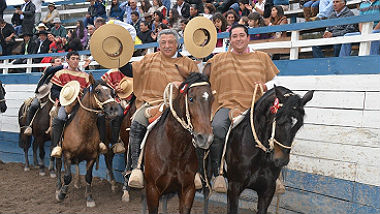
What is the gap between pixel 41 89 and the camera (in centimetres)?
898

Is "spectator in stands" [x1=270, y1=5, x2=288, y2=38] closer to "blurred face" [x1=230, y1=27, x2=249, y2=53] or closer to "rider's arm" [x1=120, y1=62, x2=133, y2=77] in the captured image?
"blurred face" [x1=230, y1=27, x2=249, y2=53]

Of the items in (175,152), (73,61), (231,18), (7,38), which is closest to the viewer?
(175,152)

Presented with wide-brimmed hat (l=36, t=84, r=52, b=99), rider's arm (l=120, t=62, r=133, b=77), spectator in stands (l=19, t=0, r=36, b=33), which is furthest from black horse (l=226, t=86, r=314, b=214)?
spectator in stands (l=19, t=0, r=36, b=33)

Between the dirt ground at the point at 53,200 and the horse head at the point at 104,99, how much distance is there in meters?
1.75

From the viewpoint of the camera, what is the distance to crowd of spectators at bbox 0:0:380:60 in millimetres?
6814

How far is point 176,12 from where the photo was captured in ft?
33.5

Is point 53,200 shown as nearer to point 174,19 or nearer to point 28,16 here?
point 174,19

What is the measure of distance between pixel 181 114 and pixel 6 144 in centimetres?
966

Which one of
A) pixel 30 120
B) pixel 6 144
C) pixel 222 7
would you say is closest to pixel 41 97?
pixel 30 120

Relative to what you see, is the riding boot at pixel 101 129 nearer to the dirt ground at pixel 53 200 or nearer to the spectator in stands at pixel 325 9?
the dirt ground at pixel 53 200

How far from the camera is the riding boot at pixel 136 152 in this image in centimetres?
435

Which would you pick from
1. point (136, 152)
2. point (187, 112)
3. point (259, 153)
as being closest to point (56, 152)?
point (136, 152)

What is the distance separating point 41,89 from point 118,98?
2.54 meters

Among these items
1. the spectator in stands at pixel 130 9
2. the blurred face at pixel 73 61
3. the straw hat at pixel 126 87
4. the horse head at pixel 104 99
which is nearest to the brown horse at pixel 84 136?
the horse head at pixel 104 99
